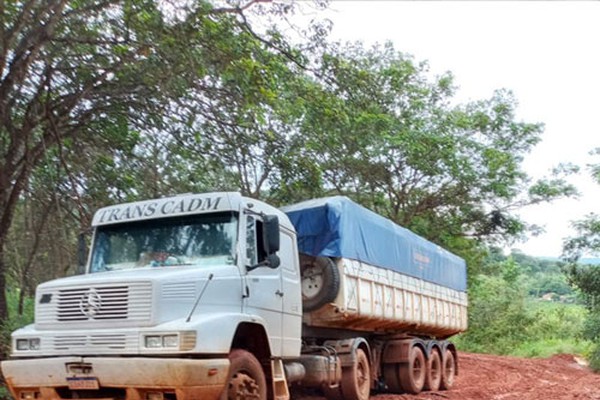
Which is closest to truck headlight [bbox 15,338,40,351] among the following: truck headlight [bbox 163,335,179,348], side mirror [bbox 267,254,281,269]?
truck headlight [bbox 163,335,179,348]

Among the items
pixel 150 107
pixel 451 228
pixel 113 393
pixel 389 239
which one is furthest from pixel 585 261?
pixel 113 393

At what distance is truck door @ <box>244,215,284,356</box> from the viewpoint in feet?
26.7

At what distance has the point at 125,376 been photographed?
678 cm

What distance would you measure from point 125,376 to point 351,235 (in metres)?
5.04

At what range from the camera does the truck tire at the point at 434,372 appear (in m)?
14.8

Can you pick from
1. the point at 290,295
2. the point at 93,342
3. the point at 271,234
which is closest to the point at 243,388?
the point at 93,342

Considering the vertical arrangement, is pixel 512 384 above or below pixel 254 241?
below

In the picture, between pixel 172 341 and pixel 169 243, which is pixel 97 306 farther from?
pixel 169 243

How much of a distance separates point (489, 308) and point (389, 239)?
80.8 feet

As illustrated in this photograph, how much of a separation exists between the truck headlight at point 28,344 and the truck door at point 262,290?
7.38 feet

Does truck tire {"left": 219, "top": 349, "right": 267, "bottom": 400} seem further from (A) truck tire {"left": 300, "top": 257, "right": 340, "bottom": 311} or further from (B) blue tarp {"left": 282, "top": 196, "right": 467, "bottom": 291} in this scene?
(B) blue tarp {"left": 282, "top": 196, "right": 467, "bottom": 291}

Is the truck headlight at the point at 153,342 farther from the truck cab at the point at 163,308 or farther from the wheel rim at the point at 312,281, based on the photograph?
the wheel rim at the point at 312,281

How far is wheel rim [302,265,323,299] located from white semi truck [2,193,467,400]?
0.06 ft

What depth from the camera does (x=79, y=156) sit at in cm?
1341
